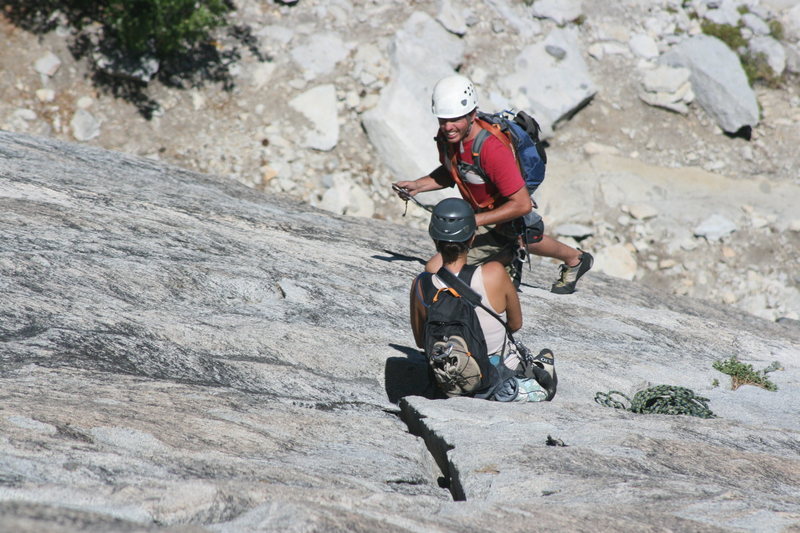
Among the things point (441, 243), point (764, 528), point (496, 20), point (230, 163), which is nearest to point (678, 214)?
point (496, 20)

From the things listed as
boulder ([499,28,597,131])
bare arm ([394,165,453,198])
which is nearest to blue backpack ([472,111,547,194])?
bare arm ([394,165,453,198])

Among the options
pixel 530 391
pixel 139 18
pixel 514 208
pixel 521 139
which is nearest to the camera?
pixel 530 391

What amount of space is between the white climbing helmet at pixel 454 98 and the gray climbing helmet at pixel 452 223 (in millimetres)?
1658

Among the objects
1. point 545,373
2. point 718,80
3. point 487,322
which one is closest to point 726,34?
point 718,80

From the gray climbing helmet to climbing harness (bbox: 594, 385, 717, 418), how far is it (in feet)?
6.80

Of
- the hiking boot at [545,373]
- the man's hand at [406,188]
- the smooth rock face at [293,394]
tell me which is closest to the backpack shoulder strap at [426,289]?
the smooth rock face at [293,394]

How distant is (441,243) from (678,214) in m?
14.1

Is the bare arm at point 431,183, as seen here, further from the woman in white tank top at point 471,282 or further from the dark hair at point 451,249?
the dark hair at point 451,249

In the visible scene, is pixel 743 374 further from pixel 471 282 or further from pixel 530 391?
pixel 471 282

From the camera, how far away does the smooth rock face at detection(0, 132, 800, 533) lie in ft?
13.3

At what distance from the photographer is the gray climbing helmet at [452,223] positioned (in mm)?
6168

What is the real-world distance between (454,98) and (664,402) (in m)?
3.33

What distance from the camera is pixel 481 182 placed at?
8141mm

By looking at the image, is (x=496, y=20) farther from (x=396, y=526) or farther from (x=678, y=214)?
(x=396, y=526)
